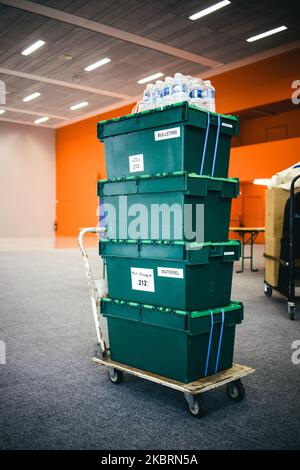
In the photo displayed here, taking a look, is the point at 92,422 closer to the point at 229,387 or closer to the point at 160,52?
the point at 229,387

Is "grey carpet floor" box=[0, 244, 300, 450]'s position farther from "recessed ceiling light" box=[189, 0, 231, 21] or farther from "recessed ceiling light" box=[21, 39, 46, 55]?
"recessed ceiling light" box=[21, 39, 46, 55]

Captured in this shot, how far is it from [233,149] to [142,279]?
1271cm

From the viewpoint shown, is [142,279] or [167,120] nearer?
[167,120]

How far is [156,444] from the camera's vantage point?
1.72 meters

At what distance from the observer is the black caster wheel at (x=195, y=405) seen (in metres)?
2.00

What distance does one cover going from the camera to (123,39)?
1063 cm

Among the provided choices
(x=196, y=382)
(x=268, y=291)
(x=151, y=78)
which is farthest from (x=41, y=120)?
(x=196, y=382)

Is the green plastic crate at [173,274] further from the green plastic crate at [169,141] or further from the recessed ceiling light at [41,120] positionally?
the recessed ceiling light at [41,120]

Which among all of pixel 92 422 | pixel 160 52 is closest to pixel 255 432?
pixel 92 422

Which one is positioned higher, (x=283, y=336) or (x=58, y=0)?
(x=58, y=0)

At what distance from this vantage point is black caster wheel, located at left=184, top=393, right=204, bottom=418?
200 cm

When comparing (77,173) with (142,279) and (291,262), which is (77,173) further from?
(142,279)

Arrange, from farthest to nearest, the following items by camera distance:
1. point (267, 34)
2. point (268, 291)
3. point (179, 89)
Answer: point (267, 34) < point (268, 291) < point (179, 89)

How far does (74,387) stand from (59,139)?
2024 cm
